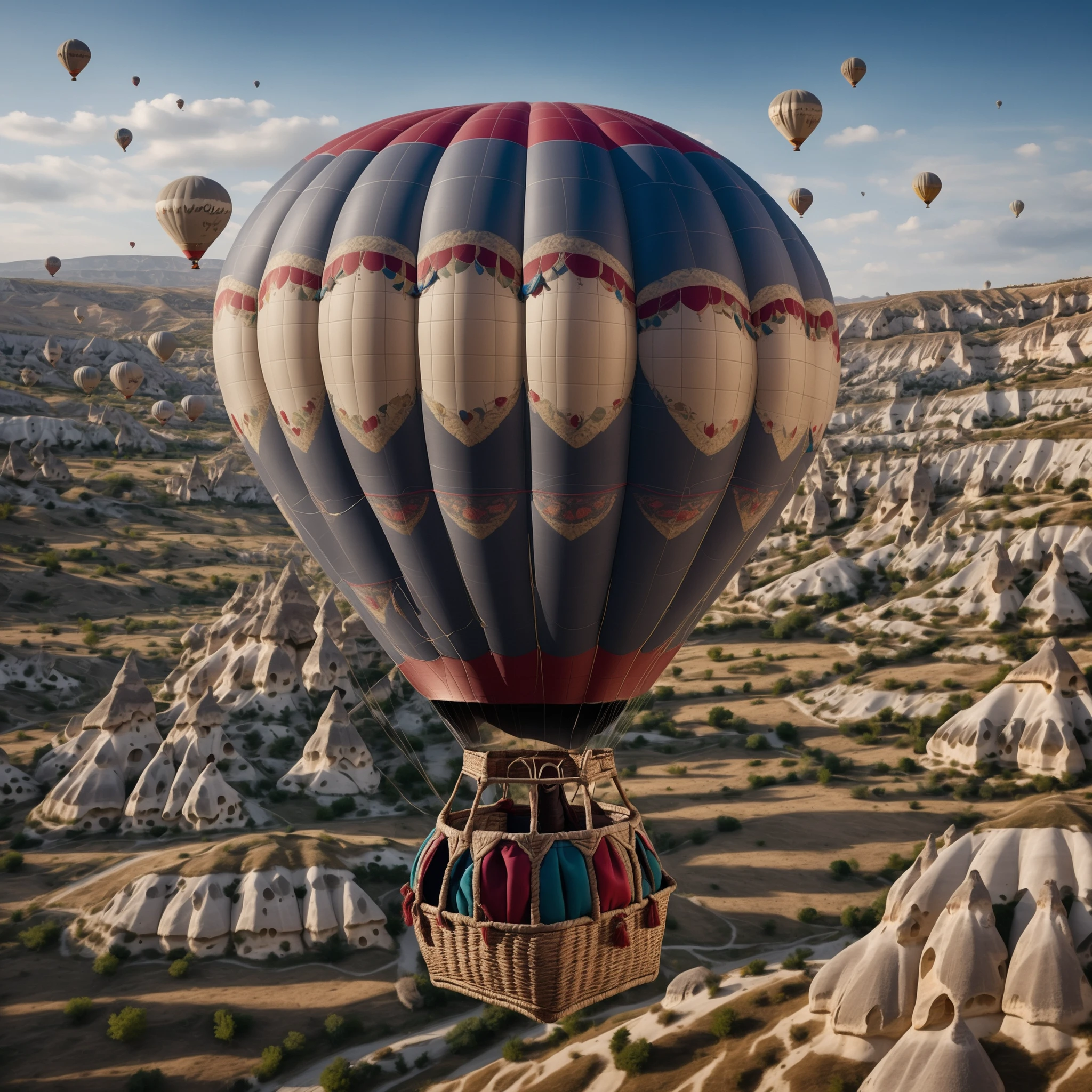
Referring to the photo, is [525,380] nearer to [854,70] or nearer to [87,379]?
[854,70]

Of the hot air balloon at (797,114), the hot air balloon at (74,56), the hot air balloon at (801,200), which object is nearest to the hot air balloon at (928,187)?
the hot air balloon at (801,200)

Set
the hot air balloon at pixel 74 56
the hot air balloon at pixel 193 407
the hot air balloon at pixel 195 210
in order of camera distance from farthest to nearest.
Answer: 1. the hot air balloon at pixel 193 407
2. the hot air balloon at pixel 74 56
3. the hot air balloon at pixel 195 210

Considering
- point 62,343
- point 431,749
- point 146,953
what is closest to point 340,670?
point 431,749

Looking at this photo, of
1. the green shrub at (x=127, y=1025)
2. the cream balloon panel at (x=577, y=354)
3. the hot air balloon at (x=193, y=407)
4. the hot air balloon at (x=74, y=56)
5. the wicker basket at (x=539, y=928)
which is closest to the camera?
the cream balloon panel at (x=577, y=354)

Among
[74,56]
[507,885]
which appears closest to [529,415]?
[507,885]

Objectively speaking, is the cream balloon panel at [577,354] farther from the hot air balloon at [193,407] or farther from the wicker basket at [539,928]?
the hot air balloon at [193,407]

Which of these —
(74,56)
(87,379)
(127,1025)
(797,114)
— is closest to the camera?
(127,1025)

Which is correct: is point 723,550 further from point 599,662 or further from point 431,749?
point 431,749
